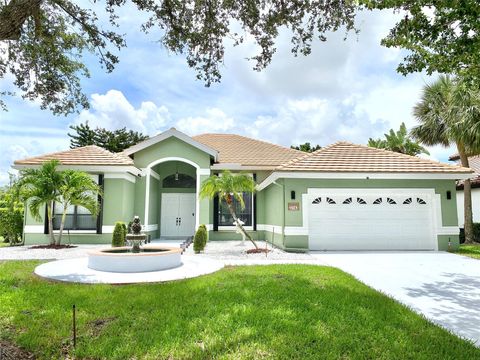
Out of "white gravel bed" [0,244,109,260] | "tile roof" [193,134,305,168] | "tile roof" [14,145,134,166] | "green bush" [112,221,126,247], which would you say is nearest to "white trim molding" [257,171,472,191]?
"tile roof" [193,134,305,168]

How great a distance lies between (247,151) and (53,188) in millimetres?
12720

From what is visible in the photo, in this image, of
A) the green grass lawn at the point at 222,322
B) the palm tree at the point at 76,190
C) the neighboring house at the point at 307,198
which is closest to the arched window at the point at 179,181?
the neighboring house at the point at 307,198

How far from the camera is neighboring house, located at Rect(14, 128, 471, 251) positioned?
53.4 ft

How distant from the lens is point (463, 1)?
6500 millimetres

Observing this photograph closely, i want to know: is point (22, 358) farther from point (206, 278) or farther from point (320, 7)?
point (320, 7)

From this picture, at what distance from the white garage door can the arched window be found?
352 inches

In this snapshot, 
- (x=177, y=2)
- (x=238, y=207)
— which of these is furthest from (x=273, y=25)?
(x=238, y=207)

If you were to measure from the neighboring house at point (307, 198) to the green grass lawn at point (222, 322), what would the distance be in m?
7.63

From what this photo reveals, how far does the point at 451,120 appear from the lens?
19.5m

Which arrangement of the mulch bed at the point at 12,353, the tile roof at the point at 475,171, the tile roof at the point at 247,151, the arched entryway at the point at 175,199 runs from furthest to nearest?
1. the tile roof at the point at 475,171
2. the tile roof at the point at 247,151
3. the arched entryway at the point at 175,199
4. the mulch bed at the point at 12,353

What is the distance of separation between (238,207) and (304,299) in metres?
13.9

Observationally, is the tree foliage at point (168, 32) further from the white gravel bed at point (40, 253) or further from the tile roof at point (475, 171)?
the tile roof at point (475, 171)

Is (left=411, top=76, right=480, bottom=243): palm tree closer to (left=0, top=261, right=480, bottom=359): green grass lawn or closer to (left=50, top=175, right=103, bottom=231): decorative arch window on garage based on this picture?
(left=0, top=261, right=480, bottom=359): green grass lawn

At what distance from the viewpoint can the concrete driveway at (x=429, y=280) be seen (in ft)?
22.7
